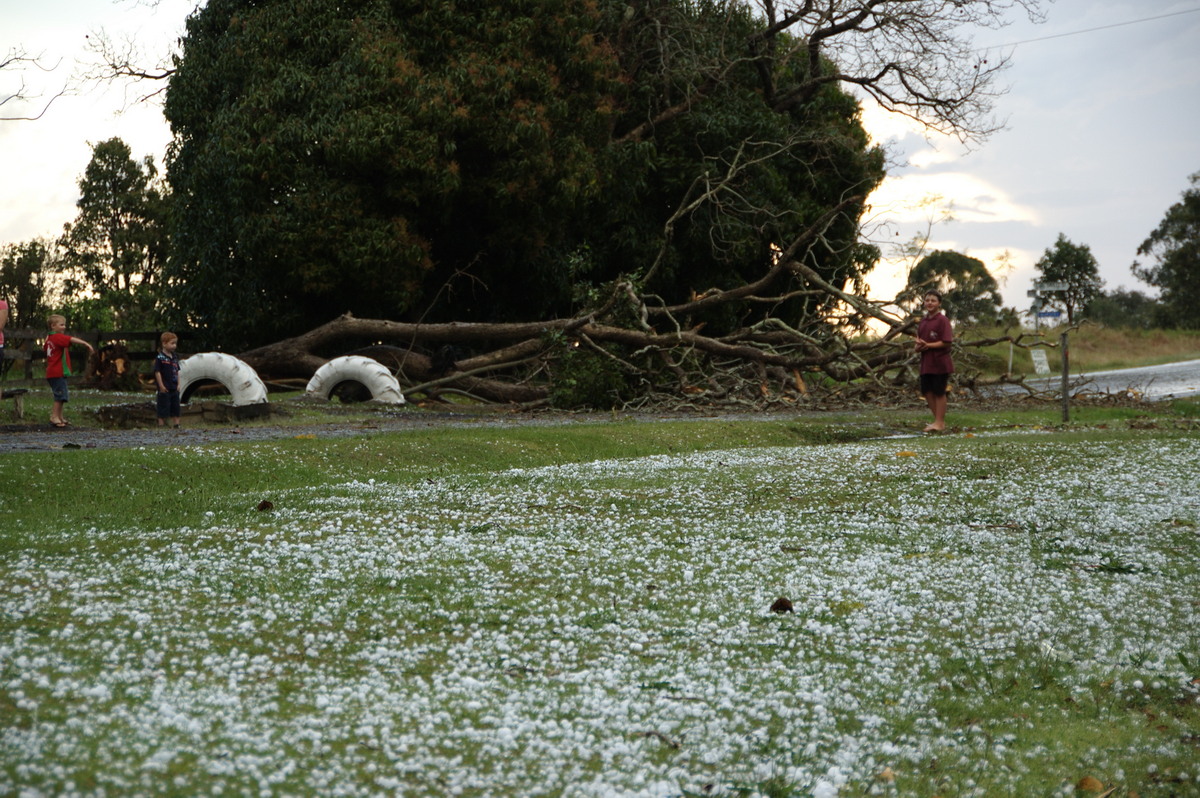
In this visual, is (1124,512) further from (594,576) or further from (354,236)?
(354,236)

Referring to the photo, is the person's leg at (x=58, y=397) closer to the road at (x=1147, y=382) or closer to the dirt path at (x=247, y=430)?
the dirt path at (x=247, y=430)

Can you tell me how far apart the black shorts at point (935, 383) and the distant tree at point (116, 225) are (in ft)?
123

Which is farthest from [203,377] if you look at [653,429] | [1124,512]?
[1124,512]

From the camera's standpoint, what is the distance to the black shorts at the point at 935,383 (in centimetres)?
1343

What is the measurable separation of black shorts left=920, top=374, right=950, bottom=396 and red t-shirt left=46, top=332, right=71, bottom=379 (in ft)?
34.3

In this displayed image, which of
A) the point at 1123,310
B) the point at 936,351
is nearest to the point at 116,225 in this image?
the point at 936,351

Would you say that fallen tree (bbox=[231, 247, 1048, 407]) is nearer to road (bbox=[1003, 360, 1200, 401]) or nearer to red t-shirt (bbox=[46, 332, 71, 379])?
road (bbox=[1003, 360, 1200, 401])

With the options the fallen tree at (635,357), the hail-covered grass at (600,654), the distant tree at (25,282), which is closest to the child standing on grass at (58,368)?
the fallen tree at (635,357)

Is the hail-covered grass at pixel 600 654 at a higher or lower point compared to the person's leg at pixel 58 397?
lower

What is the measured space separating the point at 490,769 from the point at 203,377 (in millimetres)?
14949

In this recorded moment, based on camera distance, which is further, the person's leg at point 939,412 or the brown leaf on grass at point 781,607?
the person's leg at point 939,412

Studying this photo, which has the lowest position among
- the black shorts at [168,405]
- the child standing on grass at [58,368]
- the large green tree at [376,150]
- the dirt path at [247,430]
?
the dirt path at [247,430]

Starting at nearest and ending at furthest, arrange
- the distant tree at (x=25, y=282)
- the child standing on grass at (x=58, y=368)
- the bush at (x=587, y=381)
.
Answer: the child standing on grass at (x=58, y=368) → the bush at (x=587, y=381) → the distant tree at (x=25, y=282)

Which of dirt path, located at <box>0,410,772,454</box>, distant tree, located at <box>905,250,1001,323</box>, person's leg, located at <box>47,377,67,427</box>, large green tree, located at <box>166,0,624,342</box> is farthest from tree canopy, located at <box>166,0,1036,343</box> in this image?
distant tree, located at <box>905,250,1001,323</box>
